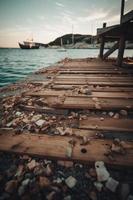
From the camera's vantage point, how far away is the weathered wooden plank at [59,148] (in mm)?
1516

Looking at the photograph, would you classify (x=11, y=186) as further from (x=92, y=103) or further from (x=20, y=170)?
(x=92, y=103)

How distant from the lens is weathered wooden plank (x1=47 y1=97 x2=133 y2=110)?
105 inches

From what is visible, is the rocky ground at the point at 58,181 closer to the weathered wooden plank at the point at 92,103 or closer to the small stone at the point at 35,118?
the small stone at the point at 35,118

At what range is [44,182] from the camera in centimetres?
131

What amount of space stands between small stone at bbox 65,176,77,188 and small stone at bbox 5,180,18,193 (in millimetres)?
466

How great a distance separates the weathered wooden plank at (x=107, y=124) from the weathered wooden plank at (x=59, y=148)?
0.33m

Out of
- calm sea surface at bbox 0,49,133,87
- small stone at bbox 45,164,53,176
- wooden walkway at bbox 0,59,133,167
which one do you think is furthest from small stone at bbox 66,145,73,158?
calm sea surface at bbox 0,49,133,87

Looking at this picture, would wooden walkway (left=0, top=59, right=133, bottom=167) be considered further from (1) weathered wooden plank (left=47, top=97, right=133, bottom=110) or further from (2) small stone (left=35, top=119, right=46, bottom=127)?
(2) small stone (left=35, top=119, right=46, bottom=127)

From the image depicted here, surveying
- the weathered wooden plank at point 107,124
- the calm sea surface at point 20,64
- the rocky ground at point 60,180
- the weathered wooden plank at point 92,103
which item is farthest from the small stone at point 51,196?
the calm sea surface at point 20,64

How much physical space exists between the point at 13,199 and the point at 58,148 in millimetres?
647

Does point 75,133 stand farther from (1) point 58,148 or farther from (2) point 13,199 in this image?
(2) point 13,199

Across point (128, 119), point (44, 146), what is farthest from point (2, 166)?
point (128, 119)

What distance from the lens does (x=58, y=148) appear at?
167 cm

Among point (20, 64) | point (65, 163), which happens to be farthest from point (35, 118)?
point (20, 64)
